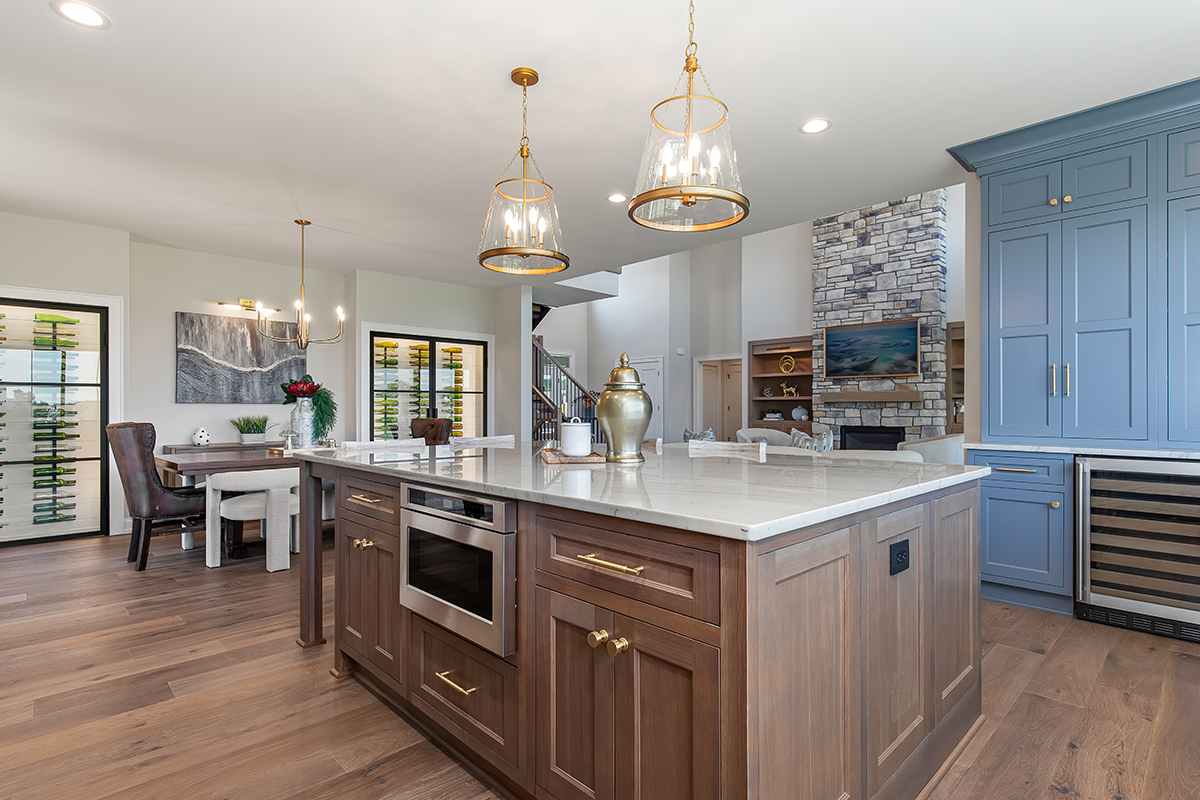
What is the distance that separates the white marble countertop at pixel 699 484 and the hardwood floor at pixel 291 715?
0.90 m

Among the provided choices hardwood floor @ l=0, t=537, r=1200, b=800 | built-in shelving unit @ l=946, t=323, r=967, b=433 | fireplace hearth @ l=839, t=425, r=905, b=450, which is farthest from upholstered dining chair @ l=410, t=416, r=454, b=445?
built-in shelving unit @ l=946, t=323, r=967, b=433

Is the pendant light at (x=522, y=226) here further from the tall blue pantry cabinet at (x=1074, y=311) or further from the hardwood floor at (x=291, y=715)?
the tall blue pantry cabinet at (x=1074, y=311)

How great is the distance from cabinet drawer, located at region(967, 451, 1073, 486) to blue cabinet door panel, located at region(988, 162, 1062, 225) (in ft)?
4.34

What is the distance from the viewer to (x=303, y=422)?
4.18m

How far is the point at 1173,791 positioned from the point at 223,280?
7389 millimetres

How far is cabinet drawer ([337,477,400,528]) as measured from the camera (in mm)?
2131

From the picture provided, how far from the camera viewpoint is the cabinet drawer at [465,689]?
5.45ft

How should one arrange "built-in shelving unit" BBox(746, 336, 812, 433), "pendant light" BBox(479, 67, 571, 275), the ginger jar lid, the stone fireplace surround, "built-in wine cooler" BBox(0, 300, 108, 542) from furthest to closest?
1. "built-in shelving unit" BBox(746, 336, 812, 433)
2. the stone fireplace surround
3. "built-in wine cooler" BBox(0, 300, 108, 542)
4. "pendant light" BBox(479, 67, 571, 275)
5. the ginger jar lid

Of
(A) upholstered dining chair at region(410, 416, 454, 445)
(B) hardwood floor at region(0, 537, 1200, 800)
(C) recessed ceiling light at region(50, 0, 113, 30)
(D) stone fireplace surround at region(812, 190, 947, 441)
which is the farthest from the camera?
(D) stone fireplace surround at region(812, 190, 947, 441)

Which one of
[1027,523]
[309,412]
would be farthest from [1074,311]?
[309,412]

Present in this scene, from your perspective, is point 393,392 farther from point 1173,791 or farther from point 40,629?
point 1173,791

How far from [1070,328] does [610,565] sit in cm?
321

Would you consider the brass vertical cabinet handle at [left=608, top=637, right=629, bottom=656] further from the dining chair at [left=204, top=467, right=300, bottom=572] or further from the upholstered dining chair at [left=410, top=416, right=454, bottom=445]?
the upholstered dining chair at [left=410, top=416, right=454, bottom=445]

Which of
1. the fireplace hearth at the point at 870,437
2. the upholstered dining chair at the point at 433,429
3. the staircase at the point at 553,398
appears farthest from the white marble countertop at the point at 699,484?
the fireplace hearth at the point at 870,437
